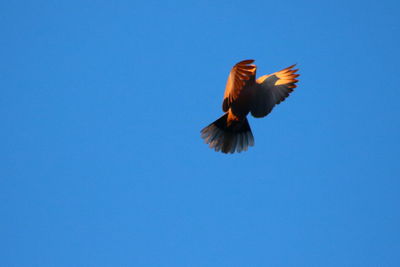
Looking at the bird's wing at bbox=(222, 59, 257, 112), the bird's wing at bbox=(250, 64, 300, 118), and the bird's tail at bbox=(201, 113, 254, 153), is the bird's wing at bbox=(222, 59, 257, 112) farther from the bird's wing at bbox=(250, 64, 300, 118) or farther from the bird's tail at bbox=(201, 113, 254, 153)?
the bird's tail at bbox=(201, 113, 254, 153)

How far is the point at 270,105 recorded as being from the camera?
30.7 feet

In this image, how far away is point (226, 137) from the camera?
1031cm

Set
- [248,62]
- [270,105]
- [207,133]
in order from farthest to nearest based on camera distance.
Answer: [207,133]
[270,105]
[248,62]

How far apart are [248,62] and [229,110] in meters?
1.64

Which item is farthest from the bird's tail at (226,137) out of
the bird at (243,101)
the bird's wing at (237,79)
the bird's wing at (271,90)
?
the bird's wing at (237,79)

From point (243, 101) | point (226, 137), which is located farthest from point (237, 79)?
point (226, 137)

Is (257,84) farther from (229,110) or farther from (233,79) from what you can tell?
(233,79)

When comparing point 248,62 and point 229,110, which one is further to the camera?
point 229,110

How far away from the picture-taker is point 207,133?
1028 centimetres

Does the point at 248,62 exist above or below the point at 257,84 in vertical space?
below

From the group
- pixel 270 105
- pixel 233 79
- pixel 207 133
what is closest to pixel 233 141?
pixel 207 133

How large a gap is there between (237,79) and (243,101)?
81cm

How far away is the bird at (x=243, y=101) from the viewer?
8.44 m

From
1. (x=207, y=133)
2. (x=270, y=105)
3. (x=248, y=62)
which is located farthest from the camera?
(x=207, y=133)
